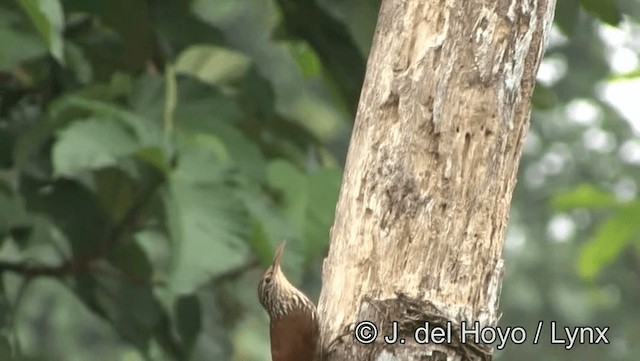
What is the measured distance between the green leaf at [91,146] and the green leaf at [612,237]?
0.97 metres

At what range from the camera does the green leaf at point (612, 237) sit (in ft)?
8.72

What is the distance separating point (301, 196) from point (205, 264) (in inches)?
18.6

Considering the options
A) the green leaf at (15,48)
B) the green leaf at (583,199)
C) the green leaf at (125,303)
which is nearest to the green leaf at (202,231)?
the green leaf at (15,48)

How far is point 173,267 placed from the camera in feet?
7.98

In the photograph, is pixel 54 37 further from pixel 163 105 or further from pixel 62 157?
pixel 163 105

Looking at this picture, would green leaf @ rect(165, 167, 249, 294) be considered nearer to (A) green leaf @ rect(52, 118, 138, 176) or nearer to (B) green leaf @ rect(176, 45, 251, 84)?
(A) green leaf @ rect(52, 118, 138, 176)

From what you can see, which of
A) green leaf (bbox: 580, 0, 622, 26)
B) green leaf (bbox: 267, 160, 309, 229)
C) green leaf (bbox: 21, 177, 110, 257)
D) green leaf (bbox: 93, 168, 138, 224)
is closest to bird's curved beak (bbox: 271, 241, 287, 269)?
green leaf (bbox: 267, 160, 309, 229)

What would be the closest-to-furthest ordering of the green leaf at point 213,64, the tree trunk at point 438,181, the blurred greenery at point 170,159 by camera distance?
1. the tree trunk at point 438,181
2. the blurred greenery at point 170,159
3. the green leaf at point 213,64

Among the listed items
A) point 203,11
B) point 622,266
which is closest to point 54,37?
point 203,11

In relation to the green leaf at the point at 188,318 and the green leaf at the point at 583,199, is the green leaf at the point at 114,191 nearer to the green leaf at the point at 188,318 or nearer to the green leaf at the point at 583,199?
the green leaf at the point at 188,318

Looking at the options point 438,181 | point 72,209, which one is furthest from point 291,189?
point 438,181

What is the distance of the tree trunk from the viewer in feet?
6.56

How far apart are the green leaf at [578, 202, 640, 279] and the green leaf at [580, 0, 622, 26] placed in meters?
0.36

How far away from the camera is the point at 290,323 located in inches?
85.4
